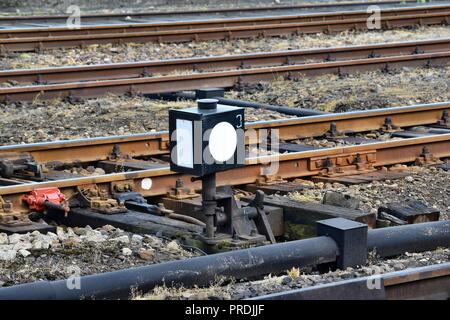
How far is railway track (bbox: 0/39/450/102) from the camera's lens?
14.0 metres

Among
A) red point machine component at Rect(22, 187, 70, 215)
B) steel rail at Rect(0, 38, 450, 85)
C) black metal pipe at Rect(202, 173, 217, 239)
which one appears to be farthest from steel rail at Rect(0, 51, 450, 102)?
black metal pipe at Rect(202, 173, 217, 239)

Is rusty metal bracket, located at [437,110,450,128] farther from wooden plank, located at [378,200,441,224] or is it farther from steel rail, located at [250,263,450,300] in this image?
steel rail, located at [250,263,450,300]

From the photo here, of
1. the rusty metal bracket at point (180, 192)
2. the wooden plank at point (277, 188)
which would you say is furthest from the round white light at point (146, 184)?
the wooden plank at point (277, 188)

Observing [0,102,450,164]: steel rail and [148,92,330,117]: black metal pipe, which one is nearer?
[0,102,450,164]: steel rail

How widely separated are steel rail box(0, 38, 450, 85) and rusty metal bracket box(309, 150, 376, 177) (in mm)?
5764

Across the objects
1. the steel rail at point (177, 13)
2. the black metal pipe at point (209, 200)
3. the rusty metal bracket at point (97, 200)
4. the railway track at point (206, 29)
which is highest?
the steel rail at point (177, 13)

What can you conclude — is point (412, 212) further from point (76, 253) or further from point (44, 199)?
point (44, 199)

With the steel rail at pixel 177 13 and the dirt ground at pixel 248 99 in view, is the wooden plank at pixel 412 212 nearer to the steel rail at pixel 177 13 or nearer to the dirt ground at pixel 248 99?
the dirt ground at pixel 248 99

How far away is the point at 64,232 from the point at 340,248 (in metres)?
2.34

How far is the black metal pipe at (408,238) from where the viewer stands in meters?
6.80

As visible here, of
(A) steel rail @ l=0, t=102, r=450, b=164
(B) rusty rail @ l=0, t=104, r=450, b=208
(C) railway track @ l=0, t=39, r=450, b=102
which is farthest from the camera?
(C) railway track @ l=0, t=39, r=450, b=102

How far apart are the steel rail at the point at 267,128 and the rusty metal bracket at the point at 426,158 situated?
1201 millimetres

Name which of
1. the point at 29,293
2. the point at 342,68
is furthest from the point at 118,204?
the point at 342,68

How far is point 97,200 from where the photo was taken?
8.60m
